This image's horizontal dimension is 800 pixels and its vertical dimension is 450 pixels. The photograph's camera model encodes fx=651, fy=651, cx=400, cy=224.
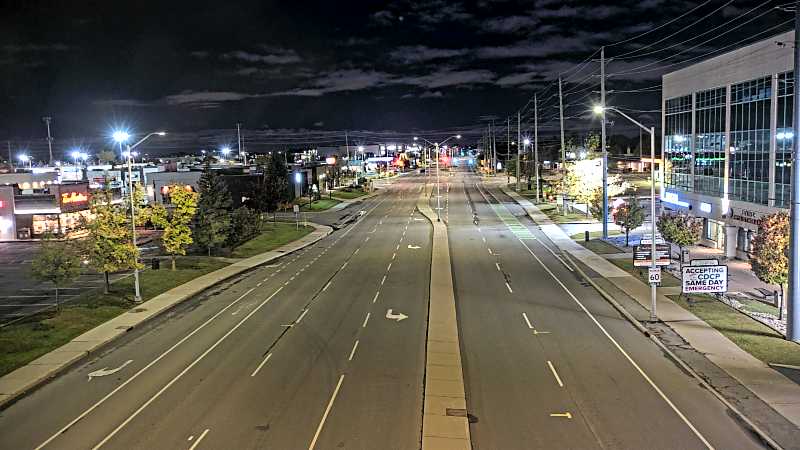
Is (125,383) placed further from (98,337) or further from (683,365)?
(683,365)

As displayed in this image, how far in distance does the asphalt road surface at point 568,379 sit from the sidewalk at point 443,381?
36 cm

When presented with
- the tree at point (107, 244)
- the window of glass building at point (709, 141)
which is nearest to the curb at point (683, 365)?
the window of glass building at point (709, 141)

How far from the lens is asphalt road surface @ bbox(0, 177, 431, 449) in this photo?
611 inches

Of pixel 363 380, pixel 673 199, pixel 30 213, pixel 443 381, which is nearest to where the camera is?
pixel 443 381

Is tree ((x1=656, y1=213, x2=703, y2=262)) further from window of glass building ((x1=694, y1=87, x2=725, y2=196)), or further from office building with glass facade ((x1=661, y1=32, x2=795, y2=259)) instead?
window of glass building ((x1=694, y1=87, x2=725, y2=196))

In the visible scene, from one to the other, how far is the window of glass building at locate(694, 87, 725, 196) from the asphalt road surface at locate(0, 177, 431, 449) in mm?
24059

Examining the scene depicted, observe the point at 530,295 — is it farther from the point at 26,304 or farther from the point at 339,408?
the point at 26,304

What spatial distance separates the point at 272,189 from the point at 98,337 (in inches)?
2063

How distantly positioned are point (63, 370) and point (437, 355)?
1244 centimetres

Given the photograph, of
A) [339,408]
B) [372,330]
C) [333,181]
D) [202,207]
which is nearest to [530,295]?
[372,330]

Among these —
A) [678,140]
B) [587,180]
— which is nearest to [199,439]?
[678,140]

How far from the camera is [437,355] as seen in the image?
A: 2155cm

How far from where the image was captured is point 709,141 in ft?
150

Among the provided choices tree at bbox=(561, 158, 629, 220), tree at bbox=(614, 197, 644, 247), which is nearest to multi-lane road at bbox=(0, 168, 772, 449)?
tree at bbox=(614, 197, 644, 247)
